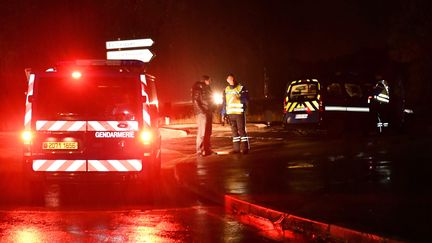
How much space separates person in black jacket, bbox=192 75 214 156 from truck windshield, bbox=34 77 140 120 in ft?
17.7

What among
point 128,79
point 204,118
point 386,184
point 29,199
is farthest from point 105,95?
point 204,118

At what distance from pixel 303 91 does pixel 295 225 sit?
13.2m

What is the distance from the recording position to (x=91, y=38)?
102 ft

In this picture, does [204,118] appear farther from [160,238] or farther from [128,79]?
[160,238]

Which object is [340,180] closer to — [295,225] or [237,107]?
[295,225]

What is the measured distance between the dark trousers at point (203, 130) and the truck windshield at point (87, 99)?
5.52 m

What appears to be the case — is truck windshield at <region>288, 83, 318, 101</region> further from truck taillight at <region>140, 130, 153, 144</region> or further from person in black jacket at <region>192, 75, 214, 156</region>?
truck taillight at <region>140, 130, 153, 144</region>

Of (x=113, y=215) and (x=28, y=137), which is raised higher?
(x=28, y=137)

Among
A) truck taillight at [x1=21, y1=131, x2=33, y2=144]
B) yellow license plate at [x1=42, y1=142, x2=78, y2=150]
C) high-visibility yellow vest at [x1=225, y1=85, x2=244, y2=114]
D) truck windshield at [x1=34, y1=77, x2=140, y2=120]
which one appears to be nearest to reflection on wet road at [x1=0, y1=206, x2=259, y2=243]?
yellow license plate at [x1=42, y1=142, x2=78, y2=150]

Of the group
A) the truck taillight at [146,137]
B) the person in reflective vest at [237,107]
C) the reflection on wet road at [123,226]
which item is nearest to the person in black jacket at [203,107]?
the person in reflective vest at [237,107]

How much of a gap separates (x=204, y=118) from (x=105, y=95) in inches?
221

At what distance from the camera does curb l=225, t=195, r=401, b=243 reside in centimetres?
717

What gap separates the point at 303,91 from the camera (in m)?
21.1

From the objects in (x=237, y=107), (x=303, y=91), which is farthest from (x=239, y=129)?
(x=303, y=91)
